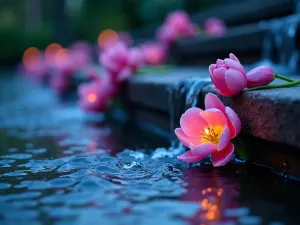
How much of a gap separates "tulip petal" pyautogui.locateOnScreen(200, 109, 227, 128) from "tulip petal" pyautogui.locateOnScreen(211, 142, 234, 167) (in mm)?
83

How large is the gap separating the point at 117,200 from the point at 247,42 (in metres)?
2.58

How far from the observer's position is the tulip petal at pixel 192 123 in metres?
1.73

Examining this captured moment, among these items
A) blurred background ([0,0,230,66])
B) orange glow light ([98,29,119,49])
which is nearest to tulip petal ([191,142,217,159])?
orange glow light ([98,29,119,49])

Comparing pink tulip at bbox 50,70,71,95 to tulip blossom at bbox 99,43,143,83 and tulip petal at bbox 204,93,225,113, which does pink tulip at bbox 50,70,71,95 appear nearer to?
tulip blossom at bbox 99,43,143,83

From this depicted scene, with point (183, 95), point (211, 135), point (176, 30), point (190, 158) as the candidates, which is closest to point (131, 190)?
point (190, 158)

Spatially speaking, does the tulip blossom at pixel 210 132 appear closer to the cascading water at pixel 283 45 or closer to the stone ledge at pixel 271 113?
the stone ledge at pixel 271 113

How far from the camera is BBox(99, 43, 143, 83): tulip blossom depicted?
11.4 ft

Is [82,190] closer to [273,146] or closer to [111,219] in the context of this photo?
[111,219]

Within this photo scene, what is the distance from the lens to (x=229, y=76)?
1685 mm

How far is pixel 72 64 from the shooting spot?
21.1ft

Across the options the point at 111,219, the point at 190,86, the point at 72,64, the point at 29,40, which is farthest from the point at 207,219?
the point at 29,40

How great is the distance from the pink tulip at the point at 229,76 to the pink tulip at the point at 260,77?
0.09 feet

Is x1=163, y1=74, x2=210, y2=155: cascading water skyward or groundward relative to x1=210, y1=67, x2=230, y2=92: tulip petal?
groundward

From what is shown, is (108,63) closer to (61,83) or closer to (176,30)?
(176,30)
